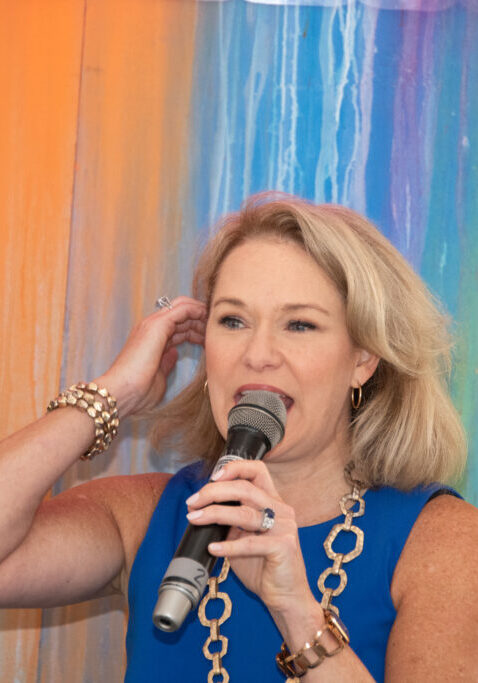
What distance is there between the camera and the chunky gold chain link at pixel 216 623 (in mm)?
1941

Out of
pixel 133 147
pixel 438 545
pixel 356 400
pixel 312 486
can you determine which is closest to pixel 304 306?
pixel 356 400

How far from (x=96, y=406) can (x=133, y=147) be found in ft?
2.86

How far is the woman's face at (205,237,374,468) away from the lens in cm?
193

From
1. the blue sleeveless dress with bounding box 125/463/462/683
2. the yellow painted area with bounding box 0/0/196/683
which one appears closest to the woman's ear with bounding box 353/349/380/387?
the blue sleeveless dress with bounding box 125/463/462/683

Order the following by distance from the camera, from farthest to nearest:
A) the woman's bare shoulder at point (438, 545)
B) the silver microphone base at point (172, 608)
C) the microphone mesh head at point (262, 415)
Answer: the woman's bare shoulder at point (438, 545), the microphone mesh head at point (262, 415), the silver microphone base at point (172, 608)

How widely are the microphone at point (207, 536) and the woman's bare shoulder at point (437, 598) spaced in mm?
517

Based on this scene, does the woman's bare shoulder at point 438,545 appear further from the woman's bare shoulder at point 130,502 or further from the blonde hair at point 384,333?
the woman's bare shoulder at point 130,502

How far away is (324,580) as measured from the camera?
1.97 meters

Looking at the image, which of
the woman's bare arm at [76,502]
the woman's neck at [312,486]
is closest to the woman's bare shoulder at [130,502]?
the woman's bare arm at [76,502]

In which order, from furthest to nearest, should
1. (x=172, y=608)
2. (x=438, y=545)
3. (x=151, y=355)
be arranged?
(x=151, y=355) → (x=438, y=545) → (x=172, y=608)

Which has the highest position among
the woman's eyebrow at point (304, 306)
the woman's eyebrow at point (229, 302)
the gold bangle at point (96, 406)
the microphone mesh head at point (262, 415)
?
the woman's eyebrow at point (304, 306)

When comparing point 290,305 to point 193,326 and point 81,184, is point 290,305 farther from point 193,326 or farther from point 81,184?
point 81,184

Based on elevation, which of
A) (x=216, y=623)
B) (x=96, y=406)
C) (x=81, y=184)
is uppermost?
(x=81, y=184)

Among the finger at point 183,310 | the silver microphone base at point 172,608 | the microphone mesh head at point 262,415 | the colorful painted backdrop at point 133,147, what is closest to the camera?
the silver microphone base at point 172,608
